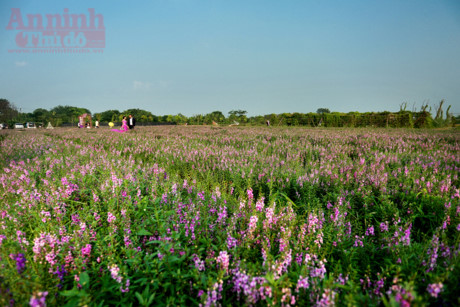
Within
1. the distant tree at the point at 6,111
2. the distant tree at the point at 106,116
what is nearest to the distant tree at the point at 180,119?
the distant tree at the point at 106,116

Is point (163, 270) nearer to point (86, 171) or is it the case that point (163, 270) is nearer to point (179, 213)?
point (179, 213)

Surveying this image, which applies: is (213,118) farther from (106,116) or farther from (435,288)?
(106,116)

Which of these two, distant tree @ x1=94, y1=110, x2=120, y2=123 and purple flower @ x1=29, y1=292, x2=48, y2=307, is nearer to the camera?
purple flower @ x1=29, y1=292, x2=48, y2=307

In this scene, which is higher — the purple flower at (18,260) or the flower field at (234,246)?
the purple flower at (18,260)

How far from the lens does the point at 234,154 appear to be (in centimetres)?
717

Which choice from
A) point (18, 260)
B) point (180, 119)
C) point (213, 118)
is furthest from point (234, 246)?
point (180, 119)

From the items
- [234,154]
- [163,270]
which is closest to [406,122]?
[234,154]

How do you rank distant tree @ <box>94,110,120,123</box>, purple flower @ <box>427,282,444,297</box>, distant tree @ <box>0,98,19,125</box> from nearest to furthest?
1. purple flower @ <box>427,282,444,297</box>
2. distant tree @ <box>0,98,19,125</box>
3. distant tree @ <box>94,110,120,123</box>

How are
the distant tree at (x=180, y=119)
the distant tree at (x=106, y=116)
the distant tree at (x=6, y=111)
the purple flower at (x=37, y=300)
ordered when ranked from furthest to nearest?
the distant tree at (x=106, y=116)
the distant tree at (x=6, y=111)
the distant tree at (x=180, y=119)
the purple flower at (x=37, y=300)

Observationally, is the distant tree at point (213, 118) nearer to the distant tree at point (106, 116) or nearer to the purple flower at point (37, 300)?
the distant tree at point (106, 116)

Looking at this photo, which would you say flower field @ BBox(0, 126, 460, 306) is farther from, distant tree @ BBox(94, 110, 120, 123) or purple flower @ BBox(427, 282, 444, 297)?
distant tree @ BBox(94, 110, 120, 123)

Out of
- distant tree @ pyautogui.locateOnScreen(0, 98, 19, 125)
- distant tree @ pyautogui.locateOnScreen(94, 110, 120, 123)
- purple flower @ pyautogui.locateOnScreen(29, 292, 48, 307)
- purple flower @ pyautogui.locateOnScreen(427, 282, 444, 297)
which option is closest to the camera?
purple flower @ pyautogui.locateOnScreen(29, 292, 48, 307)

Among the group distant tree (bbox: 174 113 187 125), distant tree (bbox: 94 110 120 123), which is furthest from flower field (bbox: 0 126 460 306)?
distant tree (bbox: 94 110 120 123)

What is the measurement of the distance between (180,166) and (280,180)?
10.4ft
